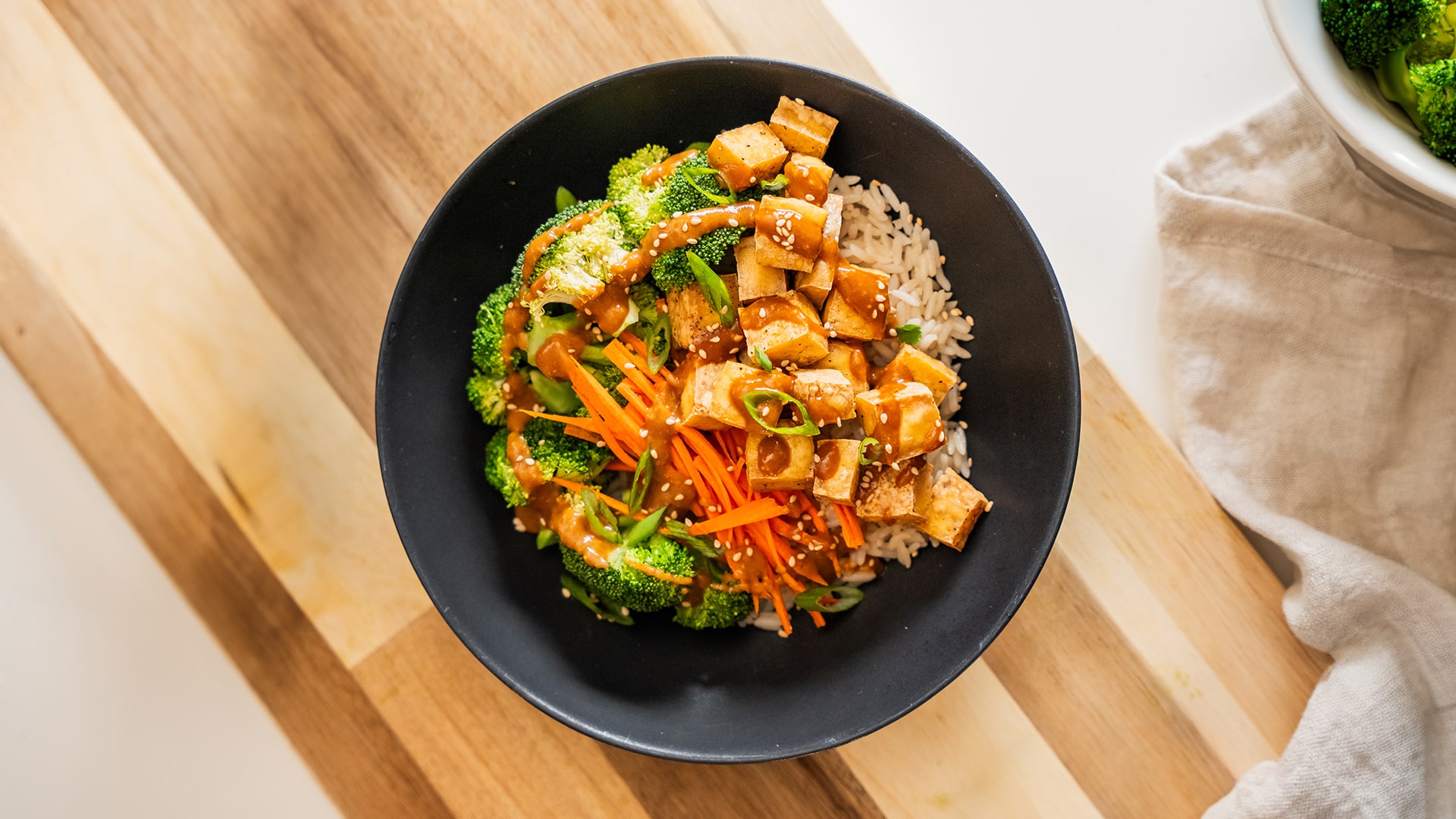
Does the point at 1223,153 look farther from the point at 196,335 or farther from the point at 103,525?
the point at 103,525

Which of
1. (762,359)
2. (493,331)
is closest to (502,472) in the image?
(493,331)

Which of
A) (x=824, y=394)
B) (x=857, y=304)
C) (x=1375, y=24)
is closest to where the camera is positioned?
(x=1375, y=24)

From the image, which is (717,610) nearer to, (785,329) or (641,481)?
(641,481)

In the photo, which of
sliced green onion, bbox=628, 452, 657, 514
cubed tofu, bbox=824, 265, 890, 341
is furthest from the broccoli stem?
sliced green onion, bbox=628, 452, 657, 514

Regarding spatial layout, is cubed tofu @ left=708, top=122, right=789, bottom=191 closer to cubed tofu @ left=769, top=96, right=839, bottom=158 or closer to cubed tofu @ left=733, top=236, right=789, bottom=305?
cubed tofu @ left=769, top=96, right=839, bottom=158

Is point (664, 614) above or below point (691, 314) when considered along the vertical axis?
below

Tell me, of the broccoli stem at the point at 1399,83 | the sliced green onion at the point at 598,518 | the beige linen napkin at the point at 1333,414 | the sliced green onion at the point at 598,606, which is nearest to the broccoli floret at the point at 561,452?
the sliced green onion at the point at 598,518
